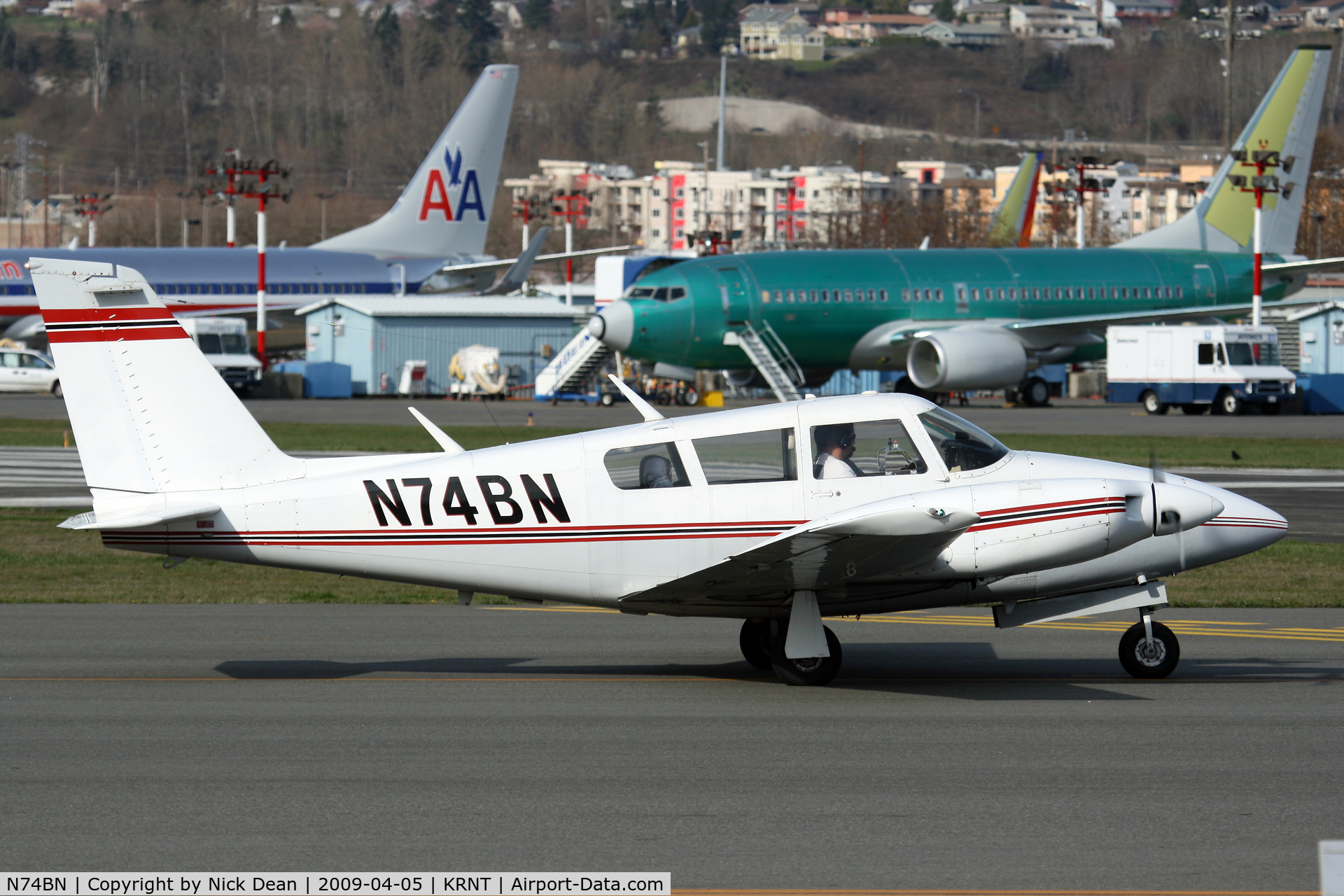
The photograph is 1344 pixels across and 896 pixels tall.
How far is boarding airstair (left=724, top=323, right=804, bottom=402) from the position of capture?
47.2 metres

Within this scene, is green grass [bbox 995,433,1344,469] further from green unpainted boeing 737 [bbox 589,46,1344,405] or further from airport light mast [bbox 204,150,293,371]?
airport light mast [bbox 204,150,293,371]

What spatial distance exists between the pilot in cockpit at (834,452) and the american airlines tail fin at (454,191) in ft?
192

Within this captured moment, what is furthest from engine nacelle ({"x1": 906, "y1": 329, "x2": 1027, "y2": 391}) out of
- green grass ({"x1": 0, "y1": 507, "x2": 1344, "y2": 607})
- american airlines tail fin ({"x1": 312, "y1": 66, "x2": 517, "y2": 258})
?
american airlines tail fin ({"x1": 312, "y1": 66, "x2": 517, "y2": 258})

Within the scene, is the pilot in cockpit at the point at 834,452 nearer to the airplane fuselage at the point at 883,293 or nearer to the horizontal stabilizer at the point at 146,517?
the horizontal stabilizer at the point at 146,517

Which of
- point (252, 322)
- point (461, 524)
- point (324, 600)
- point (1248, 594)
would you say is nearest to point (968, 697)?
point (461, 524)

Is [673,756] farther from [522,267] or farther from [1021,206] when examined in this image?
[1021,206]

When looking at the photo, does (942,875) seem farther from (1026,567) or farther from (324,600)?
(324,600)

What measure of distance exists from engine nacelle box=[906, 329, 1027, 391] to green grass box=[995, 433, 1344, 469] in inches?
348

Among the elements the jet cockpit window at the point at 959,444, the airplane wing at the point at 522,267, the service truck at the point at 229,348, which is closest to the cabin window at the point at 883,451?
the jet cockpit window at the point at 959,444

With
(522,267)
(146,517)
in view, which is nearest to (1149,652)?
(146,517)

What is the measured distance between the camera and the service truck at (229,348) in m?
56.9

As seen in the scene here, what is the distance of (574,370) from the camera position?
2245 inches

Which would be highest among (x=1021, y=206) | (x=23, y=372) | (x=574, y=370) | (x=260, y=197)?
(x=1021, y=206)

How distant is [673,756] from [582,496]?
9.15ft
